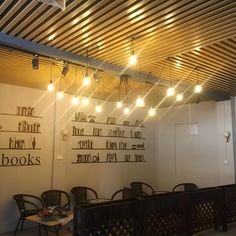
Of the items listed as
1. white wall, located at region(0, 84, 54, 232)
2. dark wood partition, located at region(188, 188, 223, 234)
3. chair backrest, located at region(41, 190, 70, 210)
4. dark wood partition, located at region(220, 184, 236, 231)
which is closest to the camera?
dark wood partition, located at region(188, 188, 223, 234)

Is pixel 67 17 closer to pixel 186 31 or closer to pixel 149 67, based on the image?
pixel 186 31

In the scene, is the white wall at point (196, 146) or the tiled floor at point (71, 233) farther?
the white wall at point (196, 146)

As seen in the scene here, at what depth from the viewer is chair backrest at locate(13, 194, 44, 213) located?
5.71 m

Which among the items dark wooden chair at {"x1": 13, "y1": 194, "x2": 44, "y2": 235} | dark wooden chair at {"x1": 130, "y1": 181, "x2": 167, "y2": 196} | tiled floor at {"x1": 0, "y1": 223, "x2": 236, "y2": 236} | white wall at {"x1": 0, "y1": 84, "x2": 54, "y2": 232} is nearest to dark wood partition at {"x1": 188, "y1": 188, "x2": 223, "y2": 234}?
tiled floor at {"x1": 0, "y1": 223, "x2": 236, "y2": 236}

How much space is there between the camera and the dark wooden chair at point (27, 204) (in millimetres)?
5672

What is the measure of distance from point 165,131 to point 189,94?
83.6 inches

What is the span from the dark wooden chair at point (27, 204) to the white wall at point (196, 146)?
4.03 meters

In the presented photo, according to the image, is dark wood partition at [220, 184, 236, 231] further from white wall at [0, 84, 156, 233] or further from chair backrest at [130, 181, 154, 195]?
white wall at [0, 84, 156, 233]

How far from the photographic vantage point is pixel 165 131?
9.02m

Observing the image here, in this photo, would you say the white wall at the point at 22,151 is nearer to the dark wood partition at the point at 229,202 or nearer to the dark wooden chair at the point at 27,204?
the dark wooden chair at the point at 27,204

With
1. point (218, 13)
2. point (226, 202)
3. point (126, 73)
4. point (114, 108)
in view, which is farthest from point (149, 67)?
point (114, 108)

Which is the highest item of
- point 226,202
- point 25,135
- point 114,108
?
point 114,108

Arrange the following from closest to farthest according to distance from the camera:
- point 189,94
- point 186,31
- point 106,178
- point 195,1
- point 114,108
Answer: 1. point 195,1
2. point 186,31
3. point 189,94
4. point 106,178
5. point 114,108

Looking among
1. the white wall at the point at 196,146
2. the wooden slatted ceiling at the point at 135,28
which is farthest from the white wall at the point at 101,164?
the wooden slatted ceiling at the point at 135,28
